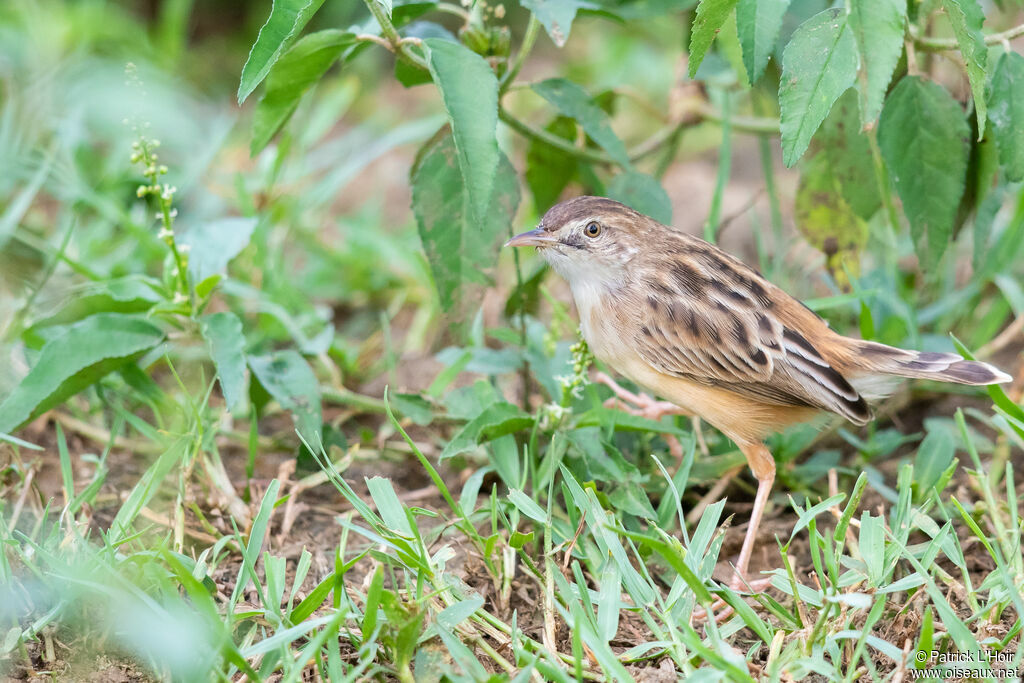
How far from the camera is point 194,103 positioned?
8133mm

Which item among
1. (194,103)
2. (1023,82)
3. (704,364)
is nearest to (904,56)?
(1023,82)

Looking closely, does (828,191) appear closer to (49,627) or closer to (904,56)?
(904,56)

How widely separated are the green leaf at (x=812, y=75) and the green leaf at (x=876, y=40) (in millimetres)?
38

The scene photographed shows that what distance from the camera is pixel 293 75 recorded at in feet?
14.3

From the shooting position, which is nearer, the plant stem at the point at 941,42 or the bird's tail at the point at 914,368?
the plant stem at the point at 941,42

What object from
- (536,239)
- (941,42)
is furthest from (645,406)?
(941,42)

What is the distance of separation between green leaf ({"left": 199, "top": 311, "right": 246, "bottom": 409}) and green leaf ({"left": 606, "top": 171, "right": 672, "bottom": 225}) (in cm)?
190

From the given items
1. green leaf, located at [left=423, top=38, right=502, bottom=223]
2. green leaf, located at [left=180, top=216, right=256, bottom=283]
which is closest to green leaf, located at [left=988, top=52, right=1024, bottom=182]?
green leaf, located at [left=423, top=38, right=502, bottom=223]

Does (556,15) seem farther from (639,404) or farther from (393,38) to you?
(639,404)

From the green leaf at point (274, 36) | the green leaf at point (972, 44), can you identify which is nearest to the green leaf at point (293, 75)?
the green leaf at point (274, 36)

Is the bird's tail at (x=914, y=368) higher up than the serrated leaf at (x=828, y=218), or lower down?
lower down

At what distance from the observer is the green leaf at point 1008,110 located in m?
4.07

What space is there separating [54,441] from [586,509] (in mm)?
2749

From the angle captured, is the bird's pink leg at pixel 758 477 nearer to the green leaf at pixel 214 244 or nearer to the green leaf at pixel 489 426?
the green leaf at pixel 489 426
